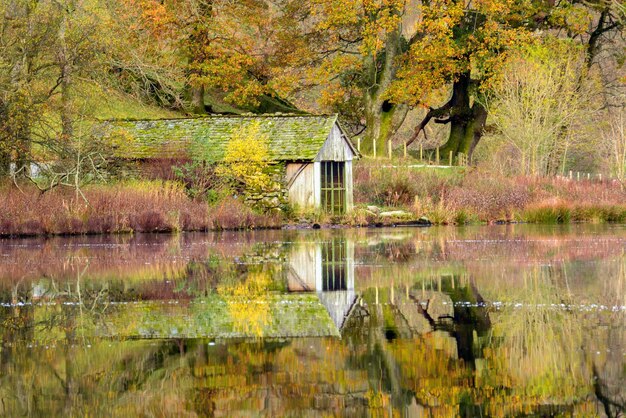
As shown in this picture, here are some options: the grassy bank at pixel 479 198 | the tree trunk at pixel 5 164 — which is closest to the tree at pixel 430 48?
the grassy bank at pixel 479 198

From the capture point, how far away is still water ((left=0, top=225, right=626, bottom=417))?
820 centimetres

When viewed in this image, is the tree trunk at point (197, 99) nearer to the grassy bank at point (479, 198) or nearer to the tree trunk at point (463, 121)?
the tree trunk at point (463, 121)


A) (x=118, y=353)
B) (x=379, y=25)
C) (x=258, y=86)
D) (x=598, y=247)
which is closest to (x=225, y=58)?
(x=258, y=86)

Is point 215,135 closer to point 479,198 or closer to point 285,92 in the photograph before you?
point 479,198

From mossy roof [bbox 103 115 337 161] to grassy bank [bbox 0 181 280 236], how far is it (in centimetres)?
275

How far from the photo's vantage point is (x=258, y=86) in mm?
52938

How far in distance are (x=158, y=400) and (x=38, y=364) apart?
2001 millimetres

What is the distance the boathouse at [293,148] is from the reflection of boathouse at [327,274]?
37.2 ft

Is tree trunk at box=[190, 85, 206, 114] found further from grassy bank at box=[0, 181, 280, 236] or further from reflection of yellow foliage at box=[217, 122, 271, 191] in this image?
grassy bank at box=[0, 181, 280, 236]

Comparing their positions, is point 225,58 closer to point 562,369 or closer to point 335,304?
point 335,304

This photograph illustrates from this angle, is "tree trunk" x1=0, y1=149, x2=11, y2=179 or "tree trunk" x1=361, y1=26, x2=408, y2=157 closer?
"tree trunk" x1=0, y1=149, x2=11, y2=179

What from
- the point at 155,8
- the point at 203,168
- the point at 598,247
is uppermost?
the point at 155,8

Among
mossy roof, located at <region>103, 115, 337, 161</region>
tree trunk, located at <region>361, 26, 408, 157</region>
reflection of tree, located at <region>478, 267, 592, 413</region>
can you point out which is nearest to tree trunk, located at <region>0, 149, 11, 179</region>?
mossy roof, located at <region>103, 115, 337, 161</region>

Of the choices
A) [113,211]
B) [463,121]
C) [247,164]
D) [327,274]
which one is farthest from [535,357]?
[463,121]
